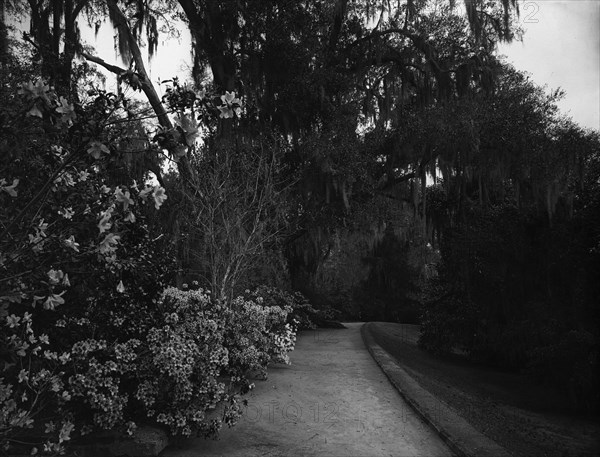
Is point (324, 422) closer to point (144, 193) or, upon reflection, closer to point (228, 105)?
point (144, 193)

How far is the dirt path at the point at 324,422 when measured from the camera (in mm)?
4738

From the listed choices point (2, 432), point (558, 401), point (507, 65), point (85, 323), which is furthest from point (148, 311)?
point (507, 65)

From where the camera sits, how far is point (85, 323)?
4531 millimetres

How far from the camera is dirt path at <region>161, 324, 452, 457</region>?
4738mm

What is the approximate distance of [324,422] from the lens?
5660 mm

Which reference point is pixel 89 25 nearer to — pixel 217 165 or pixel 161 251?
pixel 217 165

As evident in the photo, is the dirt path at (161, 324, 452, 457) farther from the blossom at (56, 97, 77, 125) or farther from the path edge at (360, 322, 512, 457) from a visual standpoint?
the blossom at (56, 97, 77, 125)

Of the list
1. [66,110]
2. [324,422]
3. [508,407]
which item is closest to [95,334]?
[324,422]

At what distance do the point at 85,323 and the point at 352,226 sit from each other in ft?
37.8

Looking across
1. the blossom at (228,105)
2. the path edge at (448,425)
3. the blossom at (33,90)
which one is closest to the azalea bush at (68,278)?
the blossom at (33,90)

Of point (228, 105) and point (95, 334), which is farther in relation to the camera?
point (95, 334)

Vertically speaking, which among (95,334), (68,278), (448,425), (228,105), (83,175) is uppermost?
(228,105)

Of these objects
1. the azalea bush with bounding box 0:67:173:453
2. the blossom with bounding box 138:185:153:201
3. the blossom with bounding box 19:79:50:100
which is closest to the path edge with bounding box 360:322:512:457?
the azalea bush with bounding box 0:67:173:453

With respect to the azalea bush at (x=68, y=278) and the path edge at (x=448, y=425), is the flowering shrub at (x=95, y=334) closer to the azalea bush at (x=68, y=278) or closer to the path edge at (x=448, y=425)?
the azalea bush at (x=68, y=278)
